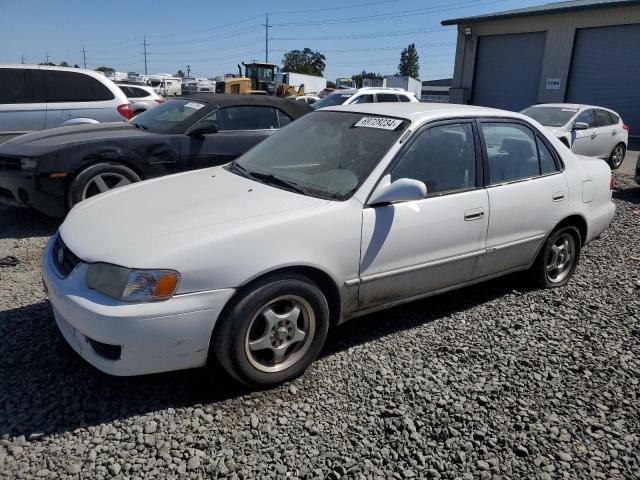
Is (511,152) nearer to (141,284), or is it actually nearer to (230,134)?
(141,284)

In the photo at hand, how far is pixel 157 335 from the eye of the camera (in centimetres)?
248

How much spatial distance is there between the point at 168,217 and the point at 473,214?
80.5 inches

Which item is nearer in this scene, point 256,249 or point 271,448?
point 271,448

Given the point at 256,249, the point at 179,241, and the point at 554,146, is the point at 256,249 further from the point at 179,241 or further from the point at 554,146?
the point at 554,146

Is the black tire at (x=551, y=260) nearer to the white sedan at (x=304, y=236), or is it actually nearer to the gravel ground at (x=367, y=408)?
the white sedan at (x=304, y=236)

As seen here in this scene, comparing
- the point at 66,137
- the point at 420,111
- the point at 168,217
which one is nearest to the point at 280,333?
the point at 168,217

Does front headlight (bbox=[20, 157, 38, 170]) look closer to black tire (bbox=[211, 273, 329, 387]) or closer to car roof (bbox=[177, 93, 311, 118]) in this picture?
car roof (bbox=[177, 93, 311, 118])

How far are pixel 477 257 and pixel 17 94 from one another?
280 inches

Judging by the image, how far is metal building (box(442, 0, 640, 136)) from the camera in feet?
64.7

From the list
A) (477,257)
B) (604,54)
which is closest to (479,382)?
(477,257)

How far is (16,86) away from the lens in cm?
749

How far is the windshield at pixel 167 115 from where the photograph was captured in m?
6.30

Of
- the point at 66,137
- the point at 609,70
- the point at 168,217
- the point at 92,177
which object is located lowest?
the point at 92,177

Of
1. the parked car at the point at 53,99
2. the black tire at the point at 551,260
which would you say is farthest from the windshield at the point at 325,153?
the parked car at the point at 53,99
